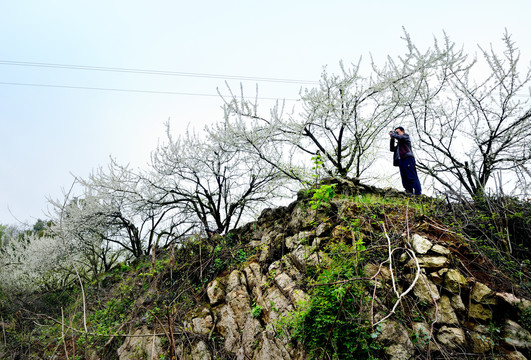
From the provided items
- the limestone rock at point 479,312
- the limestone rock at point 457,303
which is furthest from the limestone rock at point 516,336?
the limestone rock at point 457,303

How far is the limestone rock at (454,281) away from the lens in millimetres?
3650

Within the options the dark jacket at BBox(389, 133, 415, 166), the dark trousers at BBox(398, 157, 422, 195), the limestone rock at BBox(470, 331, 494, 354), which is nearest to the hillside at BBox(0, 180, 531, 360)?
the limestone rock at BBox(470, 331, 494, 354)

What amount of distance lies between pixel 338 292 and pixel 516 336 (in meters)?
1.95

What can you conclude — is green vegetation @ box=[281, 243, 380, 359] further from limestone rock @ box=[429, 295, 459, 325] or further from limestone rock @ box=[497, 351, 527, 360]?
limestone rock @ box=[497, 351, 527, 360]

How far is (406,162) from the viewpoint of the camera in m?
6.92

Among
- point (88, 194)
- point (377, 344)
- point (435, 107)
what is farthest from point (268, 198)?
point (377, 344)

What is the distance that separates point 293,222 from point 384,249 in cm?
220

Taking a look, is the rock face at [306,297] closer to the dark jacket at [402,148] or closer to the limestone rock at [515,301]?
the limestone rock at [515,301]

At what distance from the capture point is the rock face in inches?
127

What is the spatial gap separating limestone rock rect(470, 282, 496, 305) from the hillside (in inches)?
0.5

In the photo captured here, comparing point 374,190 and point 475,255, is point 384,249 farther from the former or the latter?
point 374,190

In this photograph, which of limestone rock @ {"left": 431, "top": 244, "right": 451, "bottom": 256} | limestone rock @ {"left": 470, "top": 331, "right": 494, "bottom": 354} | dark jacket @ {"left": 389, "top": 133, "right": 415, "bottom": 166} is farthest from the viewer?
dark jacket @ {"left": 389, "top": 133, "right": 415, "bottom": 166}

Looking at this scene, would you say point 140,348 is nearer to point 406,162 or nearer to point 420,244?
point 420,244

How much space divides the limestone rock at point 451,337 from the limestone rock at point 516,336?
0.42 m
